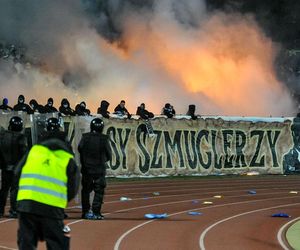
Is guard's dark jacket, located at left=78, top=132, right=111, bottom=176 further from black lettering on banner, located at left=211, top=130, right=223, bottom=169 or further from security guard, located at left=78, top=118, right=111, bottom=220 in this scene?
black lettering on banner, located at left=211, top=130, right=223, bottom=169

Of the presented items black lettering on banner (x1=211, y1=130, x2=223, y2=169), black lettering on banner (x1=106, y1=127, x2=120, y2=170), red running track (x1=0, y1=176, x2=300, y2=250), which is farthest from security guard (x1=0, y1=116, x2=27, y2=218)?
black lettering on banner (x1=211, y1=130, x2=223, y2=169)

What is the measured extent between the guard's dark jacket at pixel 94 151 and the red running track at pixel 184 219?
969mm

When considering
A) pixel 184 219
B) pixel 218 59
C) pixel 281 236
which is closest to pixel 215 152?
pixel 184 219

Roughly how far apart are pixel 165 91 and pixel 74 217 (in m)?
31.7

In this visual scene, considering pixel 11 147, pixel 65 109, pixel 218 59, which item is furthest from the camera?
pixel 218 59

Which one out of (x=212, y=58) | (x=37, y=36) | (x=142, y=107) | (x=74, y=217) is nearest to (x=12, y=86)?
(x=37, y=36)

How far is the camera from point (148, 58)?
4581 cm

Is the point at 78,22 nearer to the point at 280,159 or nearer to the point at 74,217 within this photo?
the point at 280,159

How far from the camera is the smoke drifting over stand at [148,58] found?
44.5 meters

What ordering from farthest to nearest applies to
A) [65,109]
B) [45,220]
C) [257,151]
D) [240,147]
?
[257,151] < [240,147] < [65,109] < [45,220]

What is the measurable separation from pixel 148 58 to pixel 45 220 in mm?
39950

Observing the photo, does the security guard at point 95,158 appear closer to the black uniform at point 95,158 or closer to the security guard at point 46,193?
the black uniform at point 95,158

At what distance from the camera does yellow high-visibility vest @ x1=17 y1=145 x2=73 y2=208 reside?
244 inches

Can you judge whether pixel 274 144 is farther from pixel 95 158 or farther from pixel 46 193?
pixel 46 193
